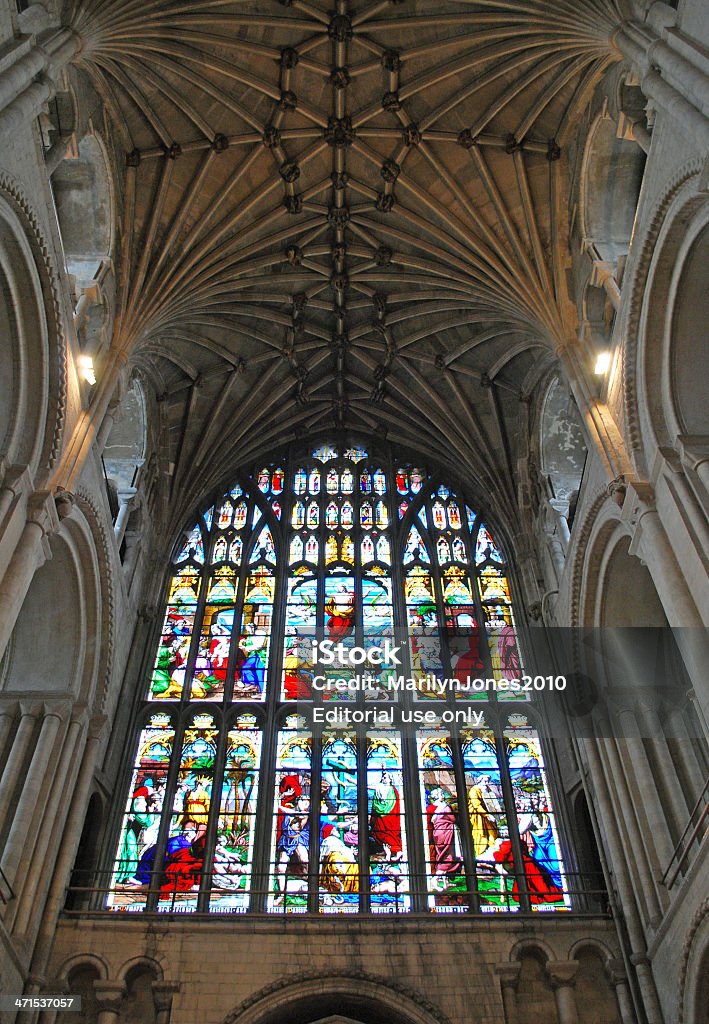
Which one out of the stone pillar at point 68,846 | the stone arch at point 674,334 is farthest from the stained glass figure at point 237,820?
the stone arch at point 674,334

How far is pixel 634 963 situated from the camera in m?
11.2

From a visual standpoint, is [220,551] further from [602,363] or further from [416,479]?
[602,363]

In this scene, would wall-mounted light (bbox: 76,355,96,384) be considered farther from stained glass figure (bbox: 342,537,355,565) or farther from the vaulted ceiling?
stained glass figure (bbox: 342,537,355,565)

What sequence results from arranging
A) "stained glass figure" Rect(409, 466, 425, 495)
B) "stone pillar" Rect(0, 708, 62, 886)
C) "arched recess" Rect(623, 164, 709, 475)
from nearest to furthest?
1. "arched recess" Rect(623, 164, 709, 475)
2. "stone pillar" Rect(0, 708, 62, 886)
3. "stained glass figure" Rect(409, 466, 425, 495)

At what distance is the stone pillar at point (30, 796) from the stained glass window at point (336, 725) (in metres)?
1.97

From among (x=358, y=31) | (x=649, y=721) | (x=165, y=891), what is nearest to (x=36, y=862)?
(x=165, y=891)

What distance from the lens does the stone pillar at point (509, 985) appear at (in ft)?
37.4

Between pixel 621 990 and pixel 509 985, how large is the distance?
4.57ft

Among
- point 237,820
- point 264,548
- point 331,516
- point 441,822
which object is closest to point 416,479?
point 331,516

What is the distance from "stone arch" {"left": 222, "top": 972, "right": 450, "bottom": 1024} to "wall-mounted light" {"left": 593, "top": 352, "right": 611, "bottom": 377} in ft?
29.3

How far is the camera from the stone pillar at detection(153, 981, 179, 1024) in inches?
445

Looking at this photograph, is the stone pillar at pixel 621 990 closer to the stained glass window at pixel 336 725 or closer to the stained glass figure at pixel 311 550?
the stained glass window at pixel 336 725

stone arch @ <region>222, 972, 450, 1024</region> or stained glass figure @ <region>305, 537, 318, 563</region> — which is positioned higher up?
stained glass figure @ <region>305, 537, 318, 563</region>

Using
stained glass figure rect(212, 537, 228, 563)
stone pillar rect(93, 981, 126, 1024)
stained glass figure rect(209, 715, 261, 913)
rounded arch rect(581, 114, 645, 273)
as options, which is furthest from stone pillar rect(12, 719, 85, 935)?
rounded arch rect(581, 114, 645, 273)
